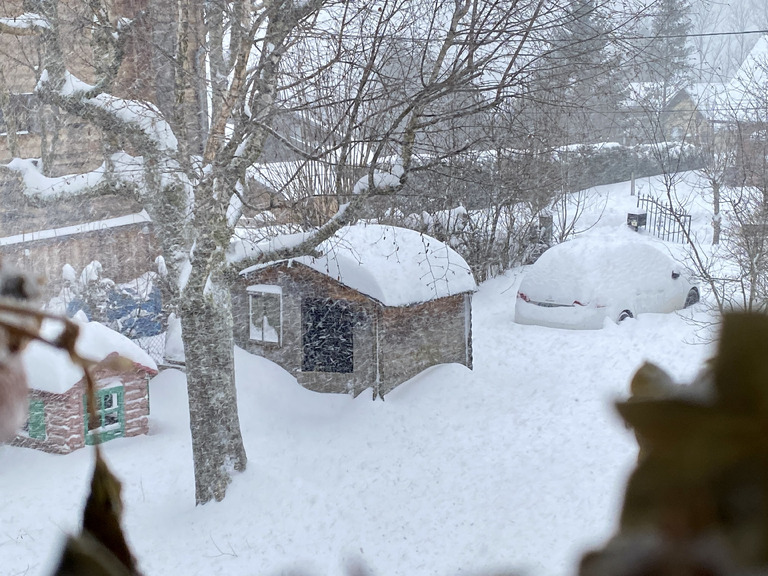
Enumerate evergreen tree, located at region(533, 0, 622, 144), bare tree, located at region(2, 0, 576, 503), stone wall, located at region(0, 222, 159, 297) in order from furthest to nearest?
stone wall, located at region(0, 222, 159, 297) → evergreen tree, located at region(533, 0, 622, 144) → bare tree, located at region(2, 0, 576, 503)

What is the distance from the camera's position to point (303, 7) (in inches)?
96.4

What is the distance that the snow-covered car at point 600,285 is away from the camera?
377cm


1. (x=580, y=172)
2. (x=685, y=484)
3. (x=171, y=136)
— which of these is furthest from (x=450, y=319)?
(x=685, y=484)

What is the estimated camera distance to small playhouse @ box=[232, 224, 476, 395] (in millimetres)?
3658

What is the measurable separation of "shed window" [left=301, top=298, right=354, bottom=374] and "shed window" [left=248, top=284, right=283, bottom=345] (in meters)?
0.14

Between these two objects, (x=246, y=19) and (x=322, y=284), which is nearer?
(x=246, y=19)

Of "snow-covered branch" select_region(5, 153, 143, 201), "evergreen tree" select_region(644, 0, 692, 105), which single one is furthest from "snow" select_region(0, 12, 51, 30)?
"evergreen tree" select_region(644, 0, 692, 105)

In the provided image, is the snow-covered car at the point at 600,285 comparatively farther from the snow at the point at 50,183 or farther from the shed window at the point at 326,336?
the snow at the point at 50,183

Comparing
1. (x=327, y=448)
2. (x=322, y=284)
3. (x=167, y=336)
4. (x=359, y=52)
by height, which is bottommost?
(x=327, y=448)

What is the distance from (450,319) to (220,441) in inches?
56.9

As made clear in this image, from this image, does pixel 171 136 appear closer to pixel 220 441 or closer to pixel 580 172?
pixel 220 441

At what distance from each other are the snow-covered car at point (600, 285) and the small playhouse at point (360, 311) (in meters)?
0.45

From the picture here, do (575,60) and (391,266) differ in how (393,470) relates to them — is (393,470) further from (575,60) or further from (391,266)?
(575,60)

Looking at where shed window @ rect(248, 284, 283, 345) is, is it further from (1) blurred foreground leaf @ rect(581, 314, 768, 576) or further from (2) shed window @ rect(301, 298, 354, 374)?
(1) blurred foreground leaf @ rect(581, 314, 768, 576)
